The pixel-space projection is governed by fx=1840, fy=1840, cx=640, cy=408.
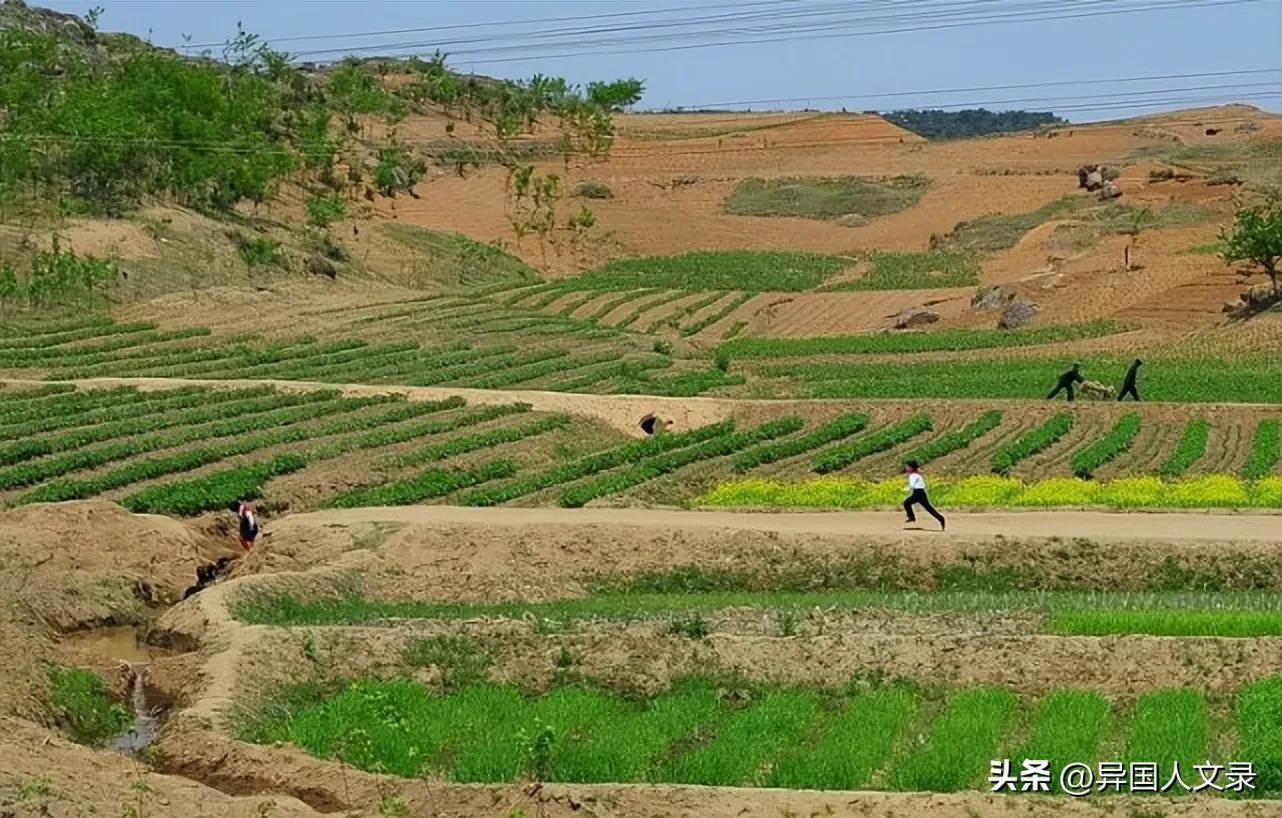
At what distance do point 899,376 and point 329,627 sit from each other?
1271 inches

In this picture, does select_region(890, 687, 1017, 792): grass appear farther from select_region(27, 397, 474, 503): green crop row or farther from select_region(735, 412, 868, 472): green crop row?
select_region(27, 397, 474, 503): green crop row

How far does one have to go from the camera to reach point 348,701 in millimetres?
19047

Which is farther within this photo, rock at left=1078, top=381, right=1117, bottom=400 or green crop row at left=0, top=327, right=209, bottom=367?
green crop row at left=0, top=327, right=209, bottom=367

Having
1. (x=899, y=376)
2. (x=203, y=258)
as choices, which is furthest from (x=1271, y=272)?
(x=203, y=258)

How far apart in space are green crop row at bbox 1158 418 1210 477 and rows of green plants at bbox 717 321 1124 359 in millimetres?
18825

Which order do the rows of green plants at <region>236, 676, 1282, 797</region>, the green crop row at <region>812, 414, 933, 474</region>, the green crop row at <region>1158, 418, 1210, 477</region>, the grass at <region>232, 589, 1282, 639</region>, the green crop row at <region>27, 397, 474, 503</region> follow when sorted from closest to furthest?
1. the rows of green plants at <region>236, 676, 1282, 797</region>
2. the grass at <region>232, 589, 1282, 639</region>
3. the green crop row at <region>27, 397, 474, 503</region>
4. the green crop row at <region>1158, 418, 1210, 477</region>
5. the green crop row at <region>812, 414, 933, 474</region>

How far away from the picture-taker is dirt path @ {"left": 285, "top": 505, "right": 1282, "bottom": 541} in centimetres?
2809

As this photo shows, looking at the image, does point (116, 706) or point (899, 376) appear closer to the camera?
point (116, 706)

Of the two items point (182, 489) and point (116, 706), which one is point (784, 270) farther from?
point (116, 706)

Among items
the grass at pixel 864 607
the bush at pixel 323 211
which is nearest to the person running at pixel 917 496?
the grass at pixel 864 607

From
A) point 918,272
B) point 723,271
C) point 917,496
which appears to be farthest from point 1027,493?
point 723,271

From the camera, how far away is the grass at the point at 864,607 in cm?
2127

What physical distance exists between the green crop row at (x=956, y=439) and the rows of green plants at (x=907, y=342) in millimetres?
16203

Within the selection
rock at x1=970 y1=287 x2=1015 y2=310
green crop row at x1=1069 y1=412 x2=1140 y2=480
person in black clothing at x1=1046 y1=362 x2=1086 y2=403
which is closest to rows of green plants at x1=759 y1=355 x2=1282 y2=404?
person in black clothing at x1=1046 y1=362 x2=1086 y2=403
